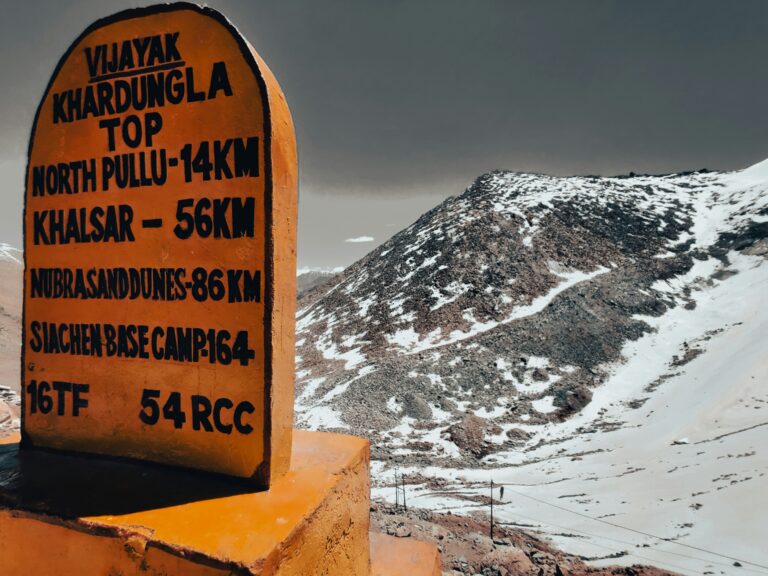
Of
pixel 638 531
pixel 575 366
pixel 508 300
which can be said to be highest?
pixel 508 300

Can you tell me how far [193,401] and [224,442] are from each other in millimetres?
309

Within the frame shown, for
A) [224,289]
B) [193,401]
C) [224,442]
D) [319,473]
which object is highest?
[224,289]

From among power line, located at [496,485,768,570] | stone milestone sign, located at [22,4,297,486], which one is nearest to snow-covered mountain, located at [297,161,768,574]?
power line, located at [496,485,768,570]

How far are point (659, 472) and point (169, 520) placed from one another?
18020mm

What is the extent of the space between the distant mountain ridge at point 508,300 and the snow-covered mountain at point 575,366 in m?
0.16

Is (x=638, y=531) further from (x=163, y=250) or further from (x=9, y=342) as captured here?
(x=9, y=342)

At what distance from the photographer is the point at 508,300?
36312 mm

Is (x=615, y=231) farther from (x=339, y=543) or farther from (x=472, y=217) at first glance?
(x=339, y=543)

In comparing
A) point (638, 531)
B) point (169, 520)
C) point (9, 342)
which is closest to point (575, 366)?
point (638, 531)

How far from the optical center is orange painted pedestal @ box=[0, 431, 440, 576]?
2.04 metres

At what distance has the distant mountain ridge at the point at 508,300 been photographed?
24.0 m

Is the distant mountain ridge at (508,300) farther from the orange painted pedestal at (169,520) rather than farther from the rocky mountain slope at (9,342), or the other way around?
the orange painted pedestal at (169,520)

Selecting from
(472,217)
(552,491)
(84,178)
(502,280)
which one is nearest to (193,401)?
(84,178)

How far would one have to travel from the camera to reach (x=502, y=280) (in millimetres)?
38688
